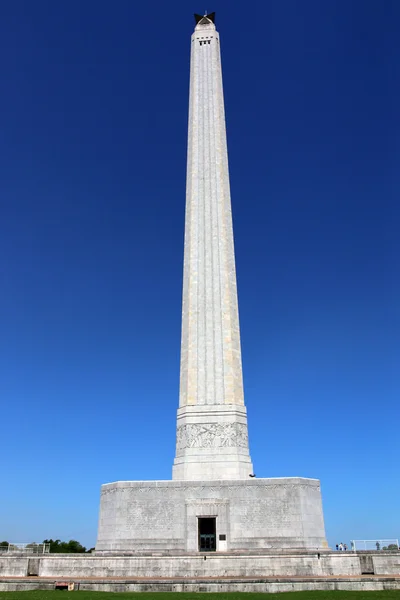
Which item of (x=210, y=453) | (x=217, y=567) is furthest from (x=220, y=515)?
(x=217, y=567)

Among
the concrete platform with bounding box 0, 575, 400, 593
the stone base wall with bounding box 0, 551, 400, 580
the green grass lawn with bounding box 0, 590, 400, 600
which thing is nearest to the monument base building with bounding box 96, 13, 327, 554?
the stone base wall with bounding box 0, 551, 400, 580

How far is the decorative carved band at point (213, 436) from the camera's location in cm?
2270

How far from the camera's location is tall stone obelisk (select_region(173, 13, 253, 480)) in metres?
22.7

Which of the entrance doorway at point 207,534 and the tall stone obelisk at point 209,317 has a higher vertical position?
the tall stone obelisk at point 209,317

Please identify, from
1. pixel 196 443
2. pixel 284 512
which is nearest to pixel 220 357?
pixel 196 443

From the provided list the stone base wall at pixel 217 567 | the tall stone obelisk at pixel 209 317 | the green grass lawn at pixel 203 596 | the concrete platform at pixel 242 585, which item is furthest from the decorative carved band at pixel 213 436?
the green grass lawn at pixel 203 596

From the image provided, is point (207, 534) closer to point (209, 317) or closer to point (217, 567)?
point (217, 567)

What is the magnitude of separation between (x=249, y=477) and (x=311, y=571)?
7440 mm

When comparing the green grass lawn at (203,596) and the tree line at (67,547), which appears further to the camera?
the tree line at (67,547)

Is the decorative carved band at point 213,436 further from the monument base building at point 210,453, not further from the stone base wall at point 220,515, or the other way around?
the stone base wall at point 220,515

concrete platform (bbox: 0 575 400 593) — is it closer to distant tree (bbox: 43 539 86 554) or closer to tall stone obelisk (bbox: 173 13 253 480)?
tall stone obelisk (bbox: 173 13 253 480)

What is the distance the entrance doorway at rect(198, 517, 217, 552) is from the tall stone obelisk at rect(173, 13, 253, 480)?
192cm

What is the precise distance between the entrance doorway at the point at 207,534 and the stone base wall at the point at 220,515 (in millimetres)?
287

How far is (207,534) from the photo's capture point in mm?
20344
